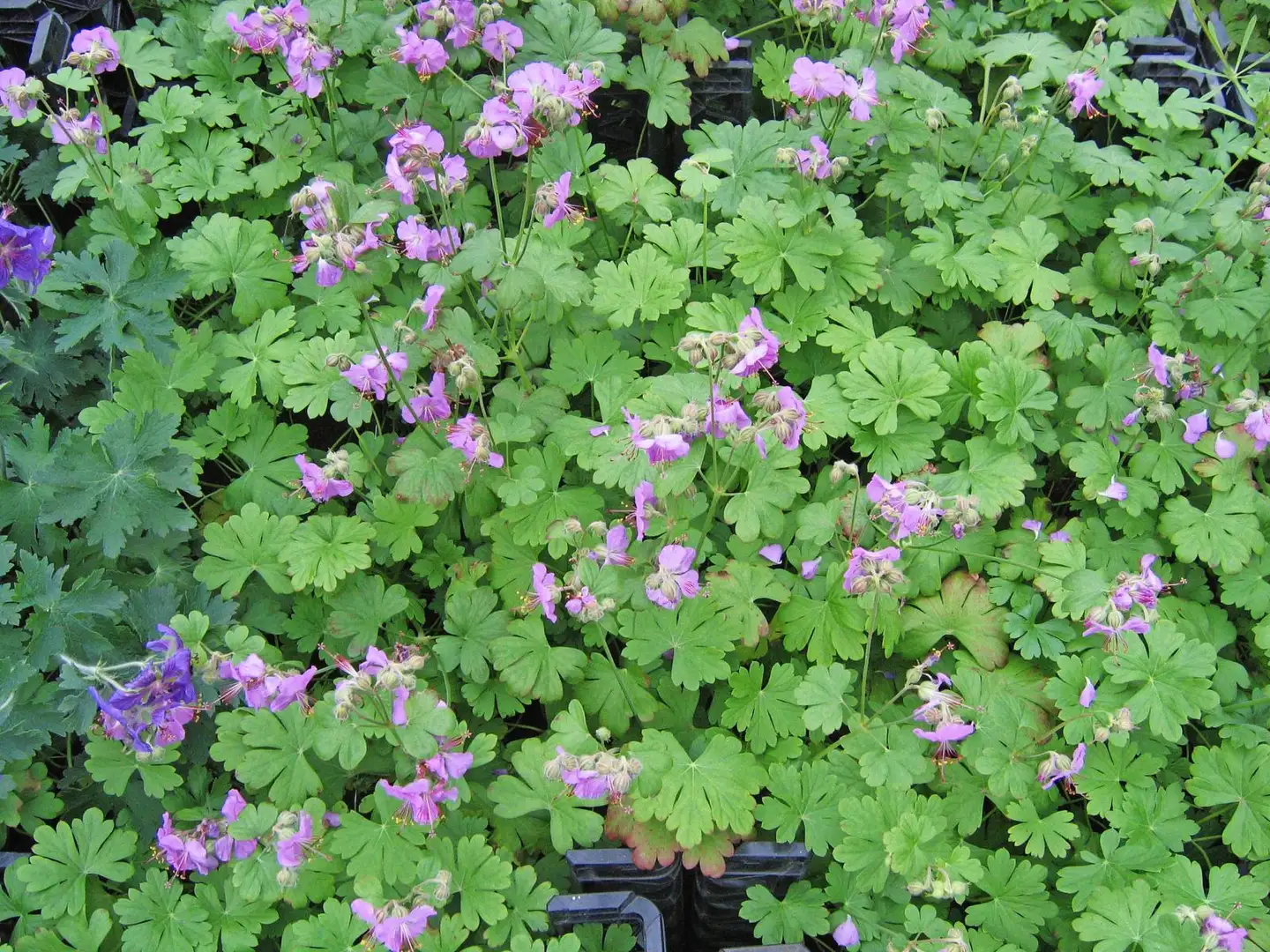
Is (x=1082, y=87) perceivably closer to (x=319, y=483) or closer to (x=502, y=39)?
(x=502, y=39)

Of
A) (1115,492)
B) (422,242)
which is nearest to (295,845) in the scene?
(422,242)

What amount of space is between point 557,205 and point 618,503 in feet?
2.76

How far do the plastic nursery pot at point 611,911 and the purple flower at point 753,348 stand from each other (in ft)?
4.11

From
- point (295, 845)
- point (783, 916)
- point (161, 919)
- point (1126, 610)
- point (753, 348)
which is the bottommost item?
point (161, 919)

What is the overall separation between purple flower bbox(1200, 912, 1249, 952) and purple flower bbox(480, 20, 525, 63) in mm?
2850

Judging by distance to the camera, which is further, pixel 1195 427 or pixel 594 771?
pixel 1195 427

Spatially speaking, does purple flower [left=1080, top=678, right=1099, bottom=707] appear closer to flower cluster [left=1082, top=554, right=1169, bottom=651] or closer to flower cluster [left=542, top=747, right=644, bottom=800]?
flower cluster [left=1082, top=554, right=1169, bottom=651]

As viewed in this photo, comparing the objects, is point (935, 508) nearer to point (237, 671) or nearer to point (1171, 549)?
point (1171, 549)

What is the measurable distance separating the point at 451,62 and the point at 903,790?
2551mm

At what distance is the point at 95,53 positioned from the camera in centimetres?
293

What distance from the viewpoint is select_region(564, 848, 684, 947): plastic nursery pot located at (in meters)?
2.37

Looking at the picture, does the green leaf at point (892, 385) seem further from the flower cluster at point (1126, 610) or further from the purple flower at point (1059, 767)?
the purple flower at point (1059, 767)

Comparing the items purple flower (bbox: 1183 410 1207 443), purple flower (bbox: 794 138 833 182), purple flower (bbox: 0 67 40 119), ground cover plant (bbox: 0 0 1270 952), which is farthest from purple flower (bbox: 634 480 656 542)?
purple flower (bbox: 0 67 40 119)

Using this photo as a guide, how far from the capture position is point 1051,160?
3.43m
